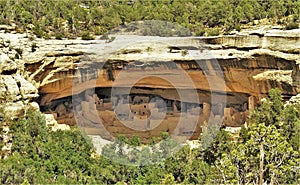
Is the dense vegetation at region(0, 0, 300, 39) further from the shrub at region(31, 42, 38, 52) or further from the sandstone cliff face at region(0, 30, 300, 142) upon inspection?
the sandstone cliff face at region(0, 30, 300, 142)

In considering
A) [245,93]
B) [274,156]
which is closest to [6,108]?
[245,93]

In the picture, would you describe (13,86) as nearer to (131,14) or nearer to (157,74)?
(157,74)

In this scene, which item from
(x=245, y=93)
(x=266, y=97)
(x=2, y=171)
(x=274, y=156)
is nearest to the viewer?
(x=274, y=156)

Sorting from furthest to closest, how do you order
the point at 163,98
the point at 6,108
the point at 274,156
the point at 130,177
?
the point at 163,98
the point at 6,108
the point at 130,177
the point at 274,156

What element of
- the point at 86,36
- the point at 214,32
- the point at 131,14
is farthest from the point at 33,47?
the point at 214,32

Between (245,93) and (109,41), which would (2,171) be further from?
(245,93)

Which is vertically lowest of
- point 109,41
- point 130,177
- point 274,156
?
point 130,177

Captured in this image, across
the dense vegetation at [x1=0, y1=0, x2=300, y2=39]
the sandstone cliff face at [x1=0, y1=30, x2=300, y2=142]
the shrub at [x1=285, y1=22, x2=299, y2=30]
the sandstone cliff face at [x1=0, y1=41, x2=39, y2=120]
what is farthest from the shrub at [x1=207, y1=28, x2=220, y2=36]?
the sandstone cliff face at [x1=0, y1=41, x2=39, y2=120]

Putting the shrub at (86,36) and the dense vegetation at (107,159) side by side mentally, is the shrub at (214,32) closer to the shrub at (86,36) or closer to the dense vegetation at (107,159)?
the dense vegetation at (107,159)
